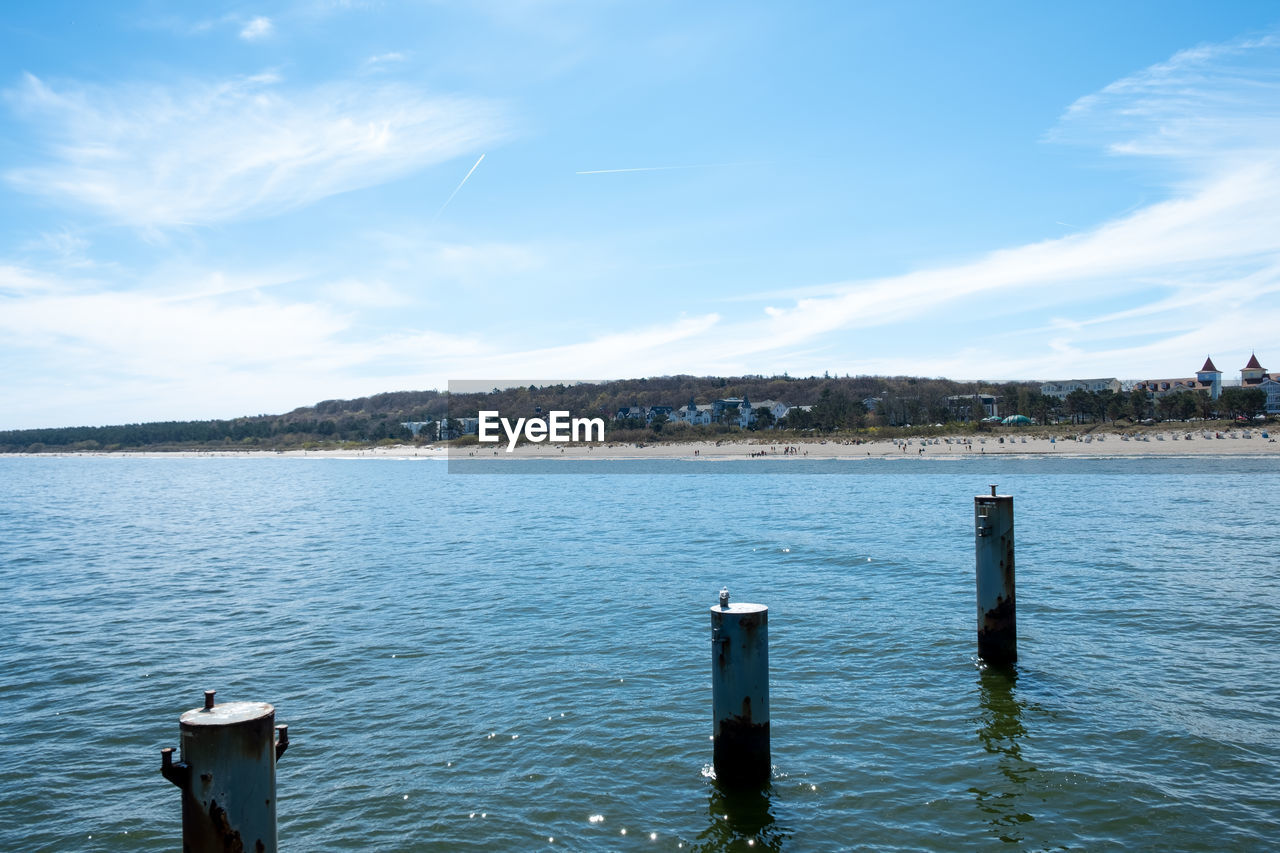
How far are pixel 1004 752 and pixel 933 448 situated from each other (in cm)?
8039

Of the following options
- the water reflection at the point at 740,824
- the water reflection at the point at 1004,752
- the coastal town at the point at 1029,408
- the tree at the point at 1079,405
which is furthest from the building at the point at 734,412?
the water reflection at the point at 740,824

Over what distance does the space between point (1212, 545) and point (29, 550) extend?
39871 mm

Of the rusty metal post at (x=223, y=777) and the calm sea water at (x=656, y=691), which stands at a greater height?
the rusty metal post at (x=223, y=777)

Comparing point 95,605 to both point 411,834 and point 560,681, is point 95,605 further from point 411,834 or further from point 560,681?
point 411,834

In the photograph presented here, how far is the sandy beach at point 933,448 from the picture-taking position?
70.9 m

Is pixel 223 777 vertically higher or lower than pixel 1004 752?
higher

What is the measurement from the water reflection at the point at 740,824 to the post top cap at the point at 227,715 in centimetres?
411

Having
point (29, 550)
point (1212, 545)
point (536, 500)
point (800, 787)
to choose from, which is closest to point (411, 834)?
point (800, 787)

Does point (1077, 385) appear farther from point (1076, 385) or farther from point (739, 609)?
point (739, 609)

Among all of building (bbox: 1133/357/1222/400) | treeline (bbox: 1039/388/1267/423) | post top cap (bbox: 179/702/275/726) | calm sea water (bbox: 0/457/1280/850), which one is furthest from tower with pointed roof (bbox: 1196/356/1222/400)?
post top cap (bbox: 179/702/275/726)

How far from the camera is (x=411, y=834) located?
7.36 meters

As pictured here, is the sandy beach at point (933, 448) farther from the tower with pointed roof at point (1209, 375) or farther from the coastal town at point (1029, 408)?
the tower with pointed roof at point (1209, 375)

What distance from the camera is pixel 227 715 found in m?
4.60

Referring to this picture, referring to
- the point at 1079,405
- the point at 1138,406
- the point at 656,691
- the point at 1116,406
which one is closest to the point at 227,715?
the point at 656,691
